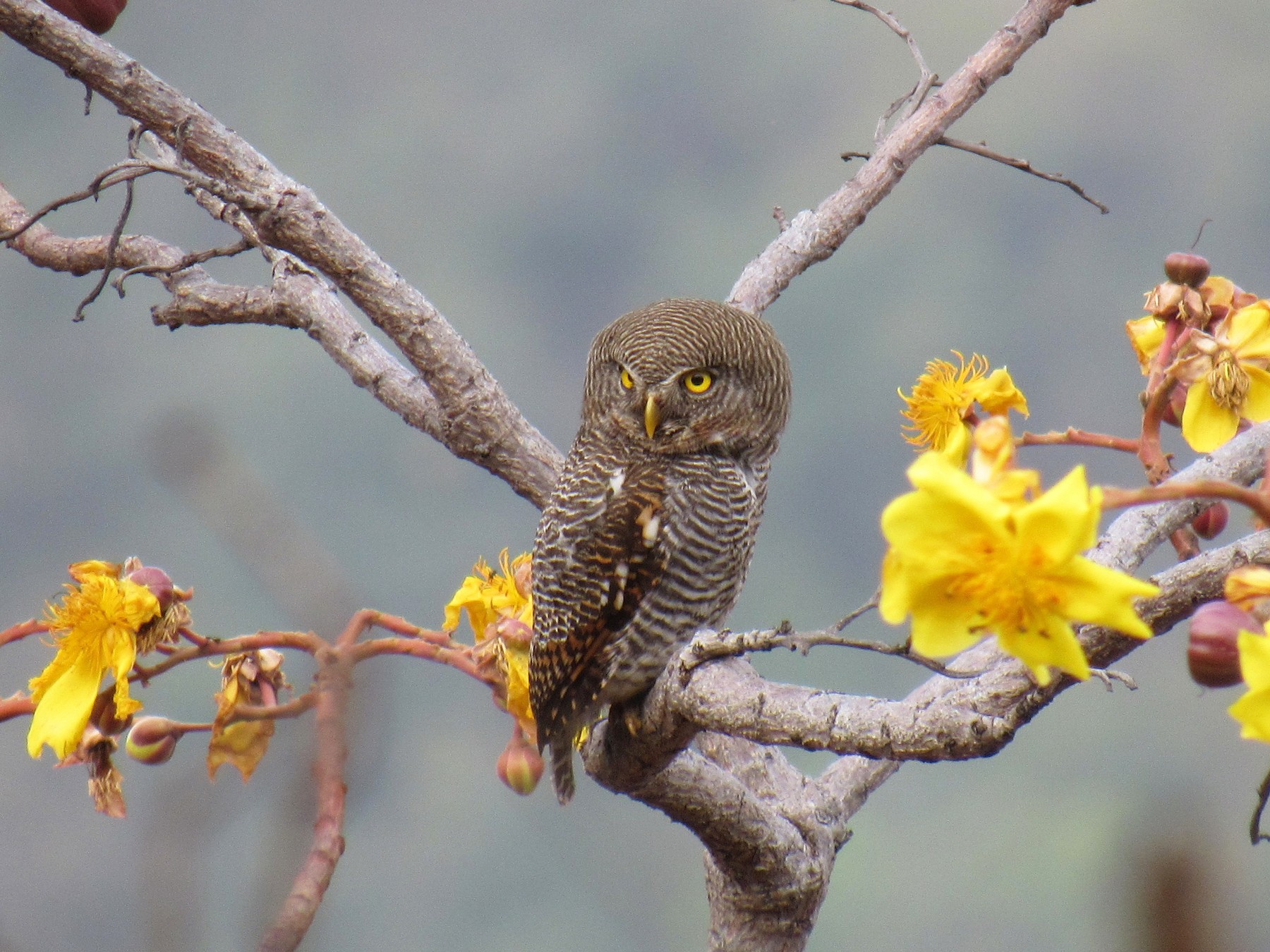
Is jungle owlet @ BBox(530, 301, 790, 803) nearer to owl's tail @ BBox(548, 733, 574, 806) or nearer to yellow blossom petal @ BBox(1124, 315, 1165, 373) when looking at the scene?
owl's tail @ BBox(548, 733, 574, 806)

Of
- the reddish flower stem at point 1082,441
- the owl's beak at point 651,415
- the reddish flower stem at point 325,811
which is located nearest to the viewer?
the reddish flower stem at point 325,811

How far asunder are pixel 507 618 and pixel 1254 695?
0.85 metres

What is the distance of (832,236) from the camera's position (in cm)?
214

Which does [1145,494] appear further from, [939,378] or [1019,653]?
[939,378]

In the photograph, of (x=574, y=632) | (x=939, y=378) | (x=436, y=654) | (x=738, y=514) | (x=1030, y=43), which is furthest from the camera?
(x=1030, y=43)

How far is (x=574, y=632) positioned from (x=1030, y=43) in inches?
46.1

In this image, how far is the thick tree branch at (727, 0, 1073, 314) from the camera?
2.00 metres

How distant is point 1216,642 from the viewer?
2.06ft

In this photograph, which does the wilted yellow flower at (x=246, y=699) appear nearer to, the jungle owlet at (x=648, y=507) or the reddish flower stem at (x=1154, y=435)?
the jungle owlet at (x=648, y=507)

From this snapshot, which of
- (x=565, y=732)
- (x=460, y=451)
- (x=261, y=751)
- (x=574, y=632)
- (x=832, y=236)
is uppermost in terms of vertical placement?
(x=832, y=236)

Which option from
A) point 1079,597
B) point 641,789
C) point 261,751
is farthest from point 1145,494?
point 641,789

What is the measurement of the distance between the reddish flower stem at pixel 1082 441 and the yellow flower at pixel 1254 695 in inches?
23.2

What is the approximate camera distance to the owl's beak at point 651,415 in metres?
1.82

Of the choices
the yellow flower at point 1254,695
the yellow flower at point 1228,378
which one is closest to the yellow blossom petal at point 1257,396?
the yellow flower at point 1228,378
